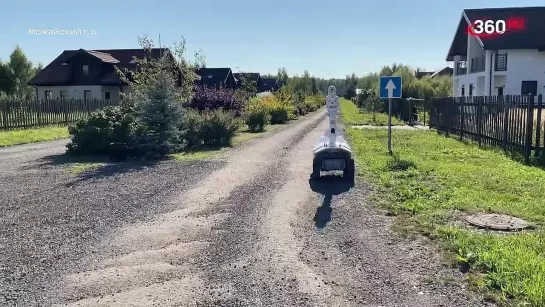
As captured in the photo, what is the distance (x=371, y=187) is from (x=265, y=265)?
444 centimetres

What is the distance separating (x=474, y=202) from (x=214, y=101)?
17.5 m

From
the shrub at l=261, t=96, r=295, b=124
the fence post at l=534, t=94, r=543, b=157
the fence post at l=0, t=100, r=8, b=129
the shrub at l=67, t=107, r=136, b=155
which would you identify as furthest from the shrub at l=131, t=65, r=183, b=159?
the shrub at l=261, t=96, r=295, b=124

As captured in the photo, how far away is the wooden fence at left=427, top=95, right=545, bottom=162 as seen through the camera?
11.6m

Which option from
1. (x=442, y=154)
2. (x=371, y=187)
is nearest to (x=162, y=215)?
(x=371, y=187)

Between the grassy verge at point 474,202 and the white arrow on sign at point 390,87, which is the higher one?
the white arrow on sign at point 390,87

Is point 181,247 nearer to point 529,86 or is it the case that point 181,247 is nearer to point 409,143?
point 409,143

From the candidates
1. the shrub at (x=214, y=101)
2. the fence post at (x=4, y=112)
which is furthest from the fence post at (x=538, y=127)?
the fence post at (x=4, y=112)

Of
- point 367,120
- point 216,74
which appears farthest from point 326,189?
point 216,74

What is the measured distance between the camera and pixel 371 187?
28.7 feet

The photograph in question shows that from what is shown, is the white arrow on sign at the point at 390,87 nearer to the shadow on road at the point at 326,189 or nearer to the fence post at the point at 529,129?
the fence post at the point at 529,129

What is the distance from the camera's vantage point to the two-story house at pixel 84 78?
4662cm

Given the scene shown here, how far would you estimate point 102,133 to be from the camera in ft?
44.6

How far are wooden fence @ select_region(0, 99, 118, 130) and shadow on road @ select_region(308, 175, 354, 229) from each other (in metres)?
13.3

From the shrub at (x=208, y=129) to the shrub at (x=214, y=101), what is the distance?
16.6 ft
